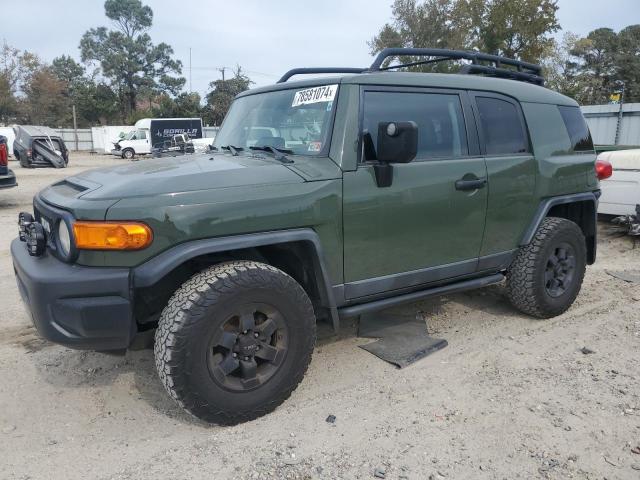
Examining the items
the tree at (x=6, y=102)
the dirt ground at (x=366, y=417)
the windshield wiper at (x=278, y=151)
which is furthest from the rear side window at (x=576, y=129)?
the tree at (x=6, y=102)

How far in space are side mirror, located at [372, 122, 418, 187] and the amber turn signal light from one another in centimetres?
140

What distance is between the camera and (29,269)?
104 inches

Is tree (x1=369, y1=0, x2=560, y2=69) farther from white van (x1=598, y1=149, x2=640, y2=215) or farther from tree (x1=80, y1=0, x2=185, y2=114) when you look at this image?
tree (x1=80, y1=0, x2=185, y2=114)

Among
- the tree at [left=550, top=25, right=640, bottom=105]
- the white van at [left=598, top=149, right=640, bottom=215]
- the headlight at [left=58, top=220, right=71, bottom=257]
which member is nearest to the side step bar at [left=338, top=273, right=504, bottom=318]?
the headlight at [left=58, top=220, right=71, bottom=257]

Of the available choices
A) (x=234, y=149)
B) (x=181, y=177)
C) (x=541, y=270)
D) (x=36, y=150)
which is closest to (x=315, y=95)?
(x=234, y=149)

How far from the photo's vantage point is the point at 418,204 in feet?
11.0

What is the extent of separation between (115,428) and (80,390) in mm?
538

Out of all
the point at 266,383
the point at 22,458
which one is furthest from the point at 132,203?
the point at 22,458

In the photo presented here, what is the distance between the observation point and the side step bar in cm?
324

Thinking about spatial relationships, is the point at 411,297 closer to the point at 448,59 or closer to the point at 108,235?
the point at 108,235

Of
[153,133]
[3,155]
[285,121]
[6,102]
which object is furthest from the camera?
[6,102]

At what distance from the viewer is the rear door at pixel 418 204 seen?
315 cm

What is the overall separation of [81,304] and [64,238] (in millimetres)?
389

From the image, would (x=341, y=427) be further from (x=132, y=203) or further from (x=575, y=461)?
(x=132, y=203)
